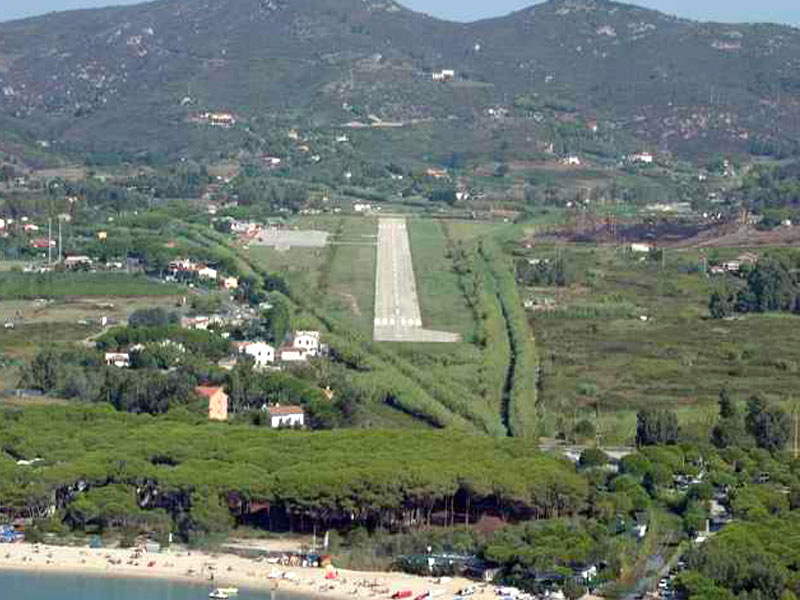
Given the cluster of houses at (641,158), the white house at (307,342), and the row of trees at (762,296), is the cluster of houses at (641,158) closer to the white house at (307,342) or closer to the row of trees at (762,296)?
the row of trees at (762,296)

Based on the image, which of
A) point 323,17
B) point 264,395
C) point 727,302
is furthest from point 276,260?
point 323,17

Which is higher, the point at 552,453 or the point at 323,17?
the point at 323,17

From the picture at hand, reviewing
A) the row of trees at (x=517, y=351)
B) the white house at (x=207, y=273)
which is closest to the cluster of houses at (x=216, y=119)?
the row of trees at (x=517, y=351)

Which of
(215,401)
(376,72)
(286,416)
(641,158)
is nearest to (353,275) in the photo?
(215,401)

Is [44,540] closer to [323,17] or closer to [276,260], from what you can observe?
[276,260]

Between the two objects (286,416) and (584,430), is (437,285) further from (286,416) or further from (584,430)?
(286,416)
